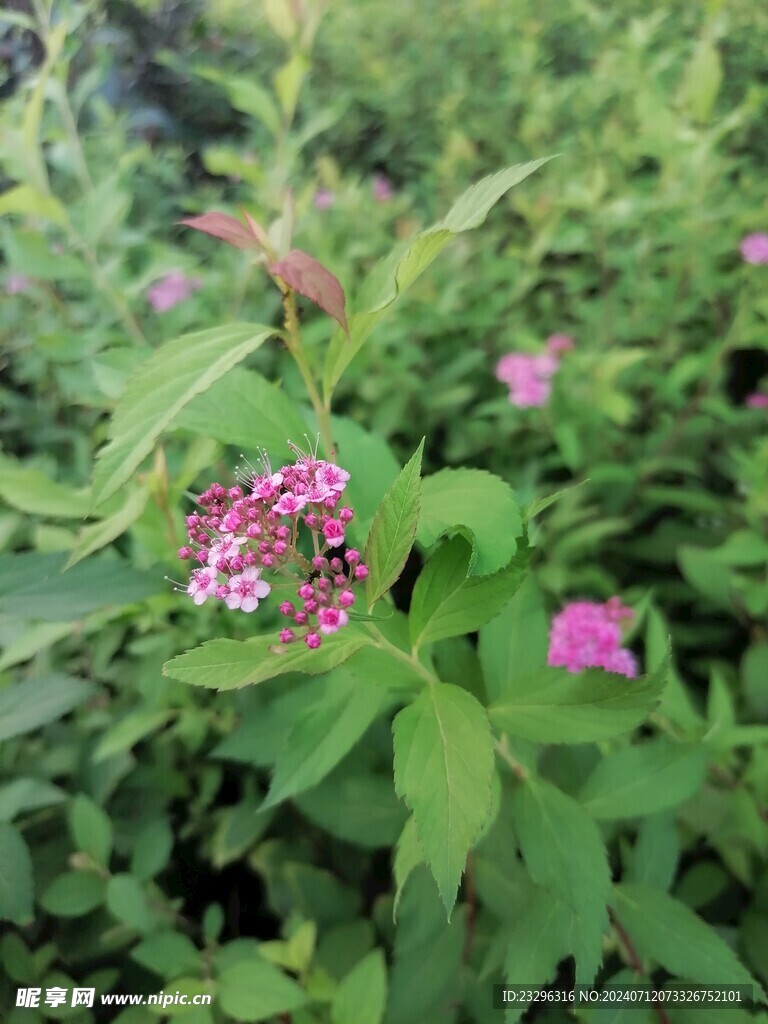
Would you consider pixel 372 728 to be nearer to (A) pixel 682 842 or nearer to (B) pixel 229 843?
(B) pixel 229 843

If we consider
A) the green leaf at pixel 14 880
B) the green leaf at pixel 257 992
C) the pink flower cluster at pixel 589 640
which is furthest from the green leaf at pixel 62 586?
the pink flower cluster at pixel 589 640

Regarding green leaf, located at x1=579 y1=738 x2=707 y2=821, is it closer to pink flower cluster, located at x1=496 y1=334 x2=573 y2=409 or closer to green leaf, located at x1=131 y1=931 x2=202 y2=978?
green leaf, located at x1=131 y1=931 x2=202 y2=978

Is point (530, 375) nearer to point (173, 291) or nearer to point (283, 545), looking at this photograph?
point (173, 291)

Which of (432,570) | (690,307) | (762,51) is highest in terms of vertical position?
(762,51)

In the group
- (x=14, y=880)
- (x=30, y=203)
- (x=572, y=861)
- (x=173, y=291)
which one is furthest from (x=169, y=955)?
(x=173, y=291)

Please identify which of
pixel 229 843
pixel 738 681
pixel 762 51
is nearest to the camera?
pixel 229 843

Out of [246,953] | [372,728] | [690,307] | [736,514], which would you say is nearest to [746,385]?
[690,307]
